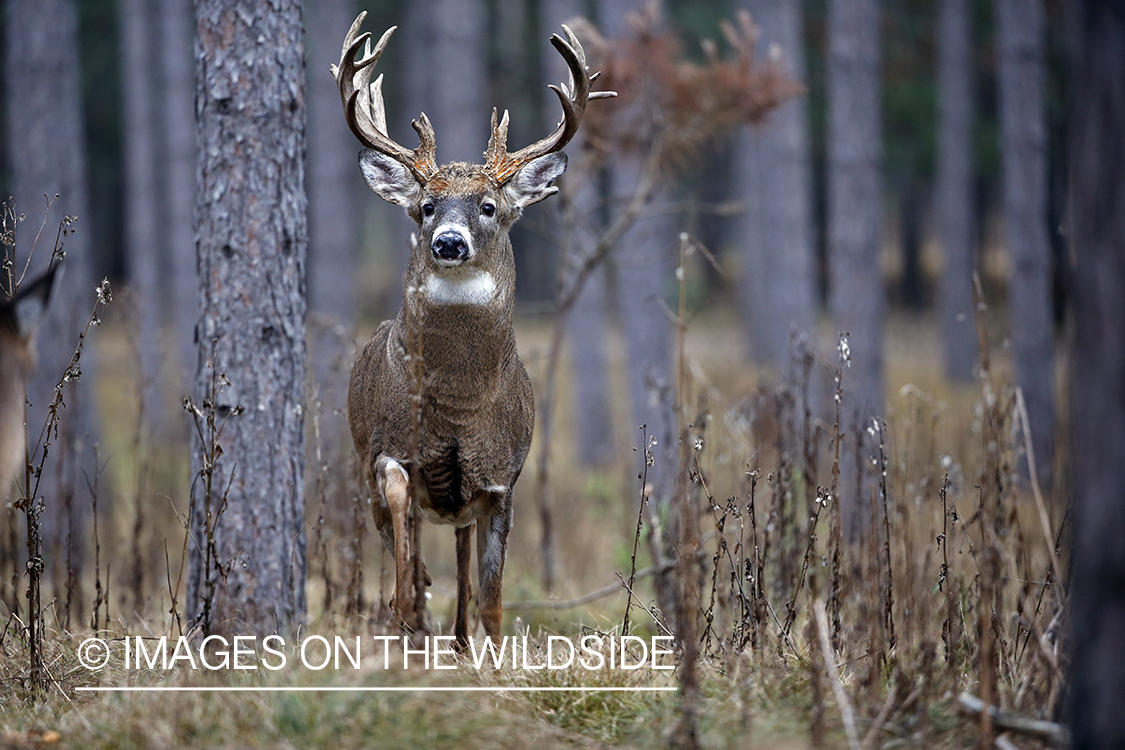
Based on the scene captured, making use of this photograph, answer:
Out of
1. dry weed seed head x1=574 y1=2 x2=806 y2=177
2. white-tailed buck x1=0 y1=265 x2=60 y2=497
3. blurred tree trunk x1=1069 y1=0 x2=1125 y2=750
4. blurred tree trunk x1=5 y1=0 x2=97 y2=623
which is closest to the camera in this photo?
blurred tree trunk x1=1069 y1=0 x2=1125 y2=750

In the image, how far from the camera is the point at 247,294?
4.83 metres

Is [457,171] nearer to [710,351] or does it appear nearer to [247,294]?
[247,294]

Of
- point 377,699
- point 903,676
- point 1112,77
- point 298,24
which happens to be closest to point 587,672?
point 377,699

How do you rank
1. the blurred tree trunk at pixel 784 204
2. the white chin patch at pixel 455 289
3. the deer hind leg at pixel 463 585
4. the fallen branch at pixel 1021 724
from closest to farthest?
1. the fallen branch at pixel 1021 724
2. the white chin patch at pixel 455 289
3. the deer hind leg at pixel 463 585
4. the blurred tree trunk at pixel 784 204

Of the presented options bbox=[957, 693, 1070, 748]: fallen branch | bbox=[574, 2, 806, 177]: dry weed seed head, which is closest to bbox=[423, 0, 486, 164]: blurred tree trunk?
bbox=[574, 2, 806, 177]: dry weed seed head

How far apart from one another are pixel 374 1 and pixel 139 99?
30.1 ft

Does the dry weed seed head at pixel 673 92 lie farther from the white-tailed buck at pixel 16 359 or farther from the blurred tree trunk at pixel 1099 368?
the blurred tree trunk at pixel 1099 368

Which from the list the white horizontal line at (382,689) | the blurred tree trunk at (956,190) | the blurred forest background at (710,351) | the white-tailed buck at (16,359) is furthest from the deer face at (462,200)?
the blurred tree trunk at (956,190)

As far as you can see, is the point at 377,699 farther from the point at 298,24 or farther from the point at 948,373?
the point at 948,373

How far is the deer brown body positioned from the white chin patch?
1566mm

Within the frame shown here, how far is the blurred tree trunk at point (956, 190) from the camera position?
2033cm
